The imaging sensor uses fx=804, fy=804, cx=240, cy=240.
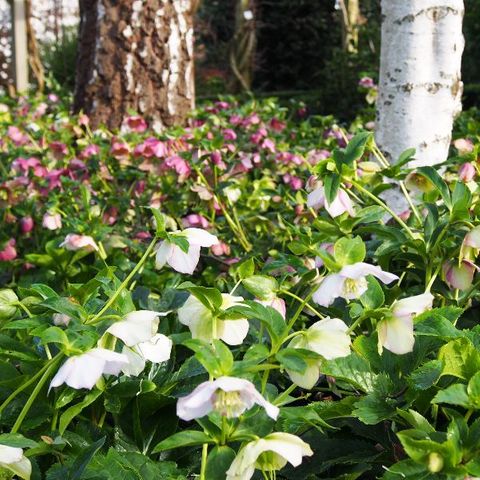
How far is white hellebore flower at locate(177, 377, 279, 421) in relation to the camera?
660 millimetres

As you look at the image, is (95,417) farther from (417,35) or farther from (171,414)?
(417,35)

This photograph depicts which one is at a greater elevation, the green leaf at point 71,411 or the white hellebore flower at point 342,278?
the white hellebore flower at point 342,278

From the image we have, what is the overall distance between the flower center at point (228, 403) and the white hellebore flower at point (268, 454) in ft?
0.16

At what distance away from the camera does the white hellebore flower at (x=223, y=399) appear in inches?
26.0

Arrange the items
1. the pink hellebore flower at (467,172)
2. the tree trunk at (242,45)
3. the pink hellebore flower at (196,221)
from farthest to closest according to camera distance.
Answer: the tree trunk at (242,45) → the pink hellebore flower at (196,221) → the pink hellebore flower at (467,172)

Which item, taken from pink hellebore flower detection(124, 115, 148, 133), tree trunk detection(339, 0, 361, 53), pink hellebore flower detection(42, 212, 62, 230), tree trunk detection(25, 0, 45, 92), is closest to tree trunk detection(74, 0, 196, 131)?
pink hellebore flower detection(124, 115, 148, 133)

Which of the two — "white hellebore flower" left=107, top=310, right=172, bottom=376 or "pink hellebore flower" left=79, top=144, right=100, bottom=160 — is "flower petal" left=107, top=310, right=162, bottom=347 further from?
"pink hellebore flower" left=79, top=144, right=100, bottom=160

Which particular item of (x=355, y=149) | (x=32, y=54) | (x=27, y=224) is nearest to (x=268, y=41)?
(x=32, y=54)

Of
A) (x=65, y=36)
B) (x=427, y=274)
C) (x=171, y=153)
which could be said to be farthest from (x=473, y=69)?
(x=427, y=274)

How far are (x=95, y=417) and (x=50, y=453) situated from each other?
3.5 inches

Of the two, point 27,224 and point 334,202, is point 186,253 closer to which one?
point 334,202

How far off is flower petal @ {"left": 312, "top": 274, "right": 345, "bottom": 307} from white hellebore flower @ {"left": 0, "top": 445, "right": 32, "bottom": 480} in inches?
12.9

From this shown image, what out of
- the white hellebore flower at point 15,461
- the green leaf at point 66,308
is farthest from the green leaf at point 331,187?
the white hellebore flower at point 15,461

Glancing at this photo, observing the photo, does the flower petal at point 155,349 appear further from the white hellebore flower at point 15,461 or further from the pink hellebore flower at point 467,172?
the pink hellebore flower at point 467,172
